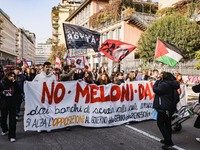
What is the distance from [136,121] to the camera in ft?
27.0

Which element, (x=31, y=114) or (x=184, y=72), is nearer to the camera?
(x=31, y=114)

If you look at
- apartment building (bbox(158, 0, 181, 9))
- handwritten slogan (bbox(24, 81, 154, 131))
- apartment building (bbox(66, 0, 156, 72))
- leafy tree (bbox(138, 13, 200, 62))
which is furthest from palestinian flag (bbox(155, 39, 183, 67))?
apartment building (bbox(158, 0, 181, 9))

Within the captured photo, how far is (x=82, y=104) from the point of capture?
748 centimetres

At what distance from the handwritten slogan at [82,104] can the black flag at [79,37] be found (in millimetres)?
3672

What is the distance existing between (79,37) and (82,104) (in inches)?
171

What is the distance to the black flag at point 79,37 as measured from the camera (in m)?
10.8

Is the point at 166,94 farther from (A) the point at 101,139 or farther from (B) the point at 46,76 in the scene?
(B) the point at 46,76

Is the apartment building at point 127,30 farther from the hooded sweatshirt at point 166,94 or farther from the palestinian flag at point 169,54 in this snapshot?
the hooded sweatshirt at point 166,94

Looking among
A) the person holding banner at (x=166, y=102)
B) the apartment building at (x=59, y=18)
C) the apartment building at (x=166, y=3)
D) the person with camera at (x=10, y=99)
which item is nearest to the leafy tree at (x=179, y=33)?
the apartment building at (x=166, y=3)

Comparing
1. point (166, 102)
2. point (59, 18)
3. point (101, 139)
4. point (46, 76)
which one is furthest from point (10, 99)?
point (59, 18)

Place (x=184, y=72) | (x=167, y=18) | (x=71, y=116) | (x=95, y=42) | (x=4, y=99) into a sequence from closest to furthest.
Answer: (x=4, y=99) → (x=71, y=116) → (x=95, y=42) → (x=184, y=72) → (x=167, y=18)

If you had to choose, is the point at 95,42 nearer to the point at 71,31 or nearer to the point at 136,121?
the point at 71,31

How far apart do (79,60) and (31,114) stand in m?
9.75

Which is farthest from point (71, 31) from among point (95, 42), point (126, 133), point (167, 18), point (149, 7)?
point (149, 7)
